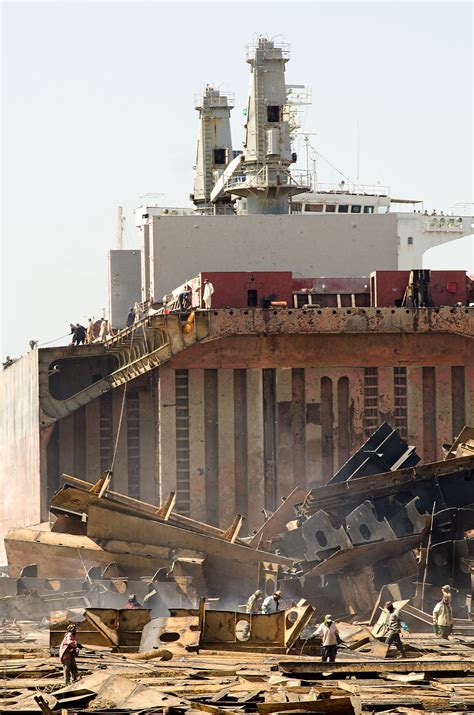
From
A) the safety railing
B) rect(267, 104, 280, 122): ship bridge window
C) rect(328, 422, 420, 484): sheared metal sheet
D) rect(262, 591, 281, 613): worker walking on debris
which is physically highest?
rect(267, 104, 280, 122): ship bridge window

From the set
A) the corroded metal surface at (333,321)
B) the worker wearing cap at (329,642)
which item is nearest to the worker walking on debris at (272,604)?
the worker wearing cap at (329,642)

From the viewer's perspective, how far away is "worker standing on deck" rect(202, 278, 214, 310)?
135 feet

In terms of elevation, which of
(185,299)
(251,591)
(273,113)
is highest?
(273,113)

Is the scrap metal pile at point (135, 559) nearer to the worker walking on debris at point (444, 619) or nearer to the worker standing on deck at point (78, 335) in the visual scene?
the worker walking on debris at point (444, 619)

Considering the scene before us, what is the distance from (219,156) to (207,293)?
3018 cm

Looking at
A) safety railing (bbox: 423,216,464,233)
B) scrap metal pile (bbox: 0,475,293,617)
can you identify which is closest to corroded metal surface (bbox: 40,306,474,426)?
scrap metal pile (bbox: 0,475,293,617)

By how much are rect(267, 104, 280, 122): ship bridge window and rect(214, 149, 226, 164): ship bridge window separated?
52.5 ft

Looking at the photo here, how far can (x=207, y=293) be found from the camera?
135 ft

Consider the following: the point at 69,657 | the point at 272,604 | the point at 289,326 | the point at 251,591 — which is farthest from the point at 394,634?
the point at 289,326

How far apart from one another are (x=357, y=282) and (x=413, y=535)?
1357 centimetres

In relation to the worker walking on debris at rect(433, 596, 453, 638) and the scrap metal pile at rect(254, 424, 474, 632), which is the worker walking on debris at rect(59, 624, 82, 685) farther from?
the scrap metal pile at rect(254, 424, 474, 632)

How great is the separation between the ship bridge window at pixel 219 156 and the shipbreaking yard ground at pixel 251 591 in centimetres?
3403

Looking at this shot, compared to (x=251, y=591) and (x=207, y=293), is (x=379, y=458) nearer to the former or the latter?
(x=251, y=591)

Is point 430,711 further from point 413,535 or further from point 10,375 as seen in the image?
point 10,375
